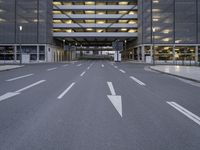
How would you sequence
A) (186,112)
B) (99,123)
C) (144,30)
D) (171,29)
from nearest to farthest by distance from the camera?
(99,123), (186,112), (171,29), (144,30)

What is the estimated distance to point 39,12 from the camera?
55.7m

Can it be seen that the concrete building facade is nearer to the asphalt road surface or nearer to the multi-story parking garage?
the multi-story parking garage

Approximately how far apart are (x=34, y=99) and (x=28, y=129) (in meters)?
3.31

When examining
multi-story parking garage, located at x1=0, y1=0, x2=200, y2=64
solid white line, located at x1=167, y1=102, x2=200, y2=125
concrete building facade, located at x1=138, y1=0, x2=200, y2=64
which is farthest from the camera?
concrete building facade, located at x1=138, y1=0, x2=200, y2=64

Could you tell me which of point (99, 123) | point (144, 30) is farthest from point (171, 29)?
point (99, 123)

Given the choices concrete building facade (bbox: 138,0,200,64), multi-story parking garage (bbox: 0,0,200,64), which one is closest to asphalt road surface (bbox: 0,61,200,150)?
multi-story parking garage (bbox: 0,0,200,64)

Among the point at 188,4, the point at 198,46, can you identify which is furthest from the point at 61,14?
the point at 198,46

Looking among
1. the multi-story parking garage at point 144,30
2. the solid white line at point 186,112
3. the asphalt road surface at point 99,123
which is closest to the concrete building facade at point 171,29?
the multi-story parking garage at point 144,30

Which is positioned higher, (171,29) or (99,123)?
(171,29)

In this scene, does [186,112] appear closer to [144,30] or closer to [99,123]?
[99,123]

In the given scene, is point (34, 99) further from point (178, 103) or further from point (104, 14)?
point (104, 14)

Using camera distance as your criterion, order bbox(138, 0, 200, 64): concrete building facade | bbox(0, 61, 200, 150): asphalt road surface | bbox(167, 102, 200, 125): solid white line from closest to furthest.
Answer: bbox(0, 61, 200, 150): asphalt road surface → bbox(167, 102, 200, 125): solid white line → bbox(138, 0, 200, 64): concrete building facade

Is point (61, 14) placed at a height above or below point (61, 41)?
above

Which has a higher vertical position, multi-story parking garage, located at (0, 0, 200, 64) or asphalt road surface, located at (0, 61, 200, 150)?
multi-story parking garage, located at (0, 0, 200, 64)
